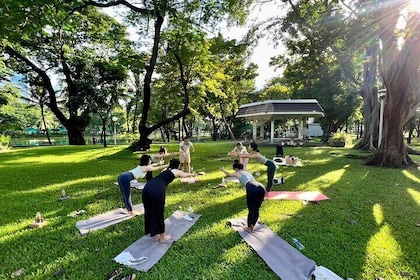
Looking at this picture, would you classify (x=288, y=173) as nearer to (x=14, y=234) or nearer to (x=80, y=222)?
(x=80, y=222)

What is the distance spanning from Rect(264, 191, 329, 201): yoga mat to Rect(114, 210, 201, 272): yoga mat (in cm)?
247

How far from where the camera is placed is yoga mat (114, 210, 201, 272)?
117 inches

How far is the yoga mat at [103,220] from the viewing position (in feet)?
13.1

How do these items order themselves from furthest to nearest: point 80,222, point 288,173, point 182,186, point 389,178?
point 288,173 → point 389,178 → point 182,186 → point 80,222

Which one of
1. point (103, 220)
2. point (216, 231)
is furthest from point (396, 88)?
point (103, 220)

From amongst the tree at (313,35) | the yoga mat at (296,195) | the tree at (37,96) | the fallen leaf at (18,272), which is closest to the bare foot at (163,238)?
the fallen leaf at (18,272)

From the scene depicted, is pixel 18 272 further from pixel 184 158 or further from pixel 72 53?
pixel 72 53

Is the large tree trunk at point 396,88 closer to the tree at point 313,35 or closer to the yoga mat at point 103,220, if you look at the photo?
the tree at point 313,35

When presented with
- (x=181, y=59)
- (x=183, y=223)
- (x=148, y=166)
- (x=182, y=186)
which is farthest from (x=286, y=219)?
(x=181, y=59)

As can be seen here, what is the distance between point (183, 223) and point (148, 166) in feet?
4.11

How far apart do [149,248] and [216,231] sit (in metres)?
1.10

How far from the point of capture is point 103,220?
4.31 m

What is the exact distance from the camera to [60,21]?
6.96 meters

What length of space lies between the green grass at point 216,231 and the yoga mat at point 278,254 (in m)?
0.12
